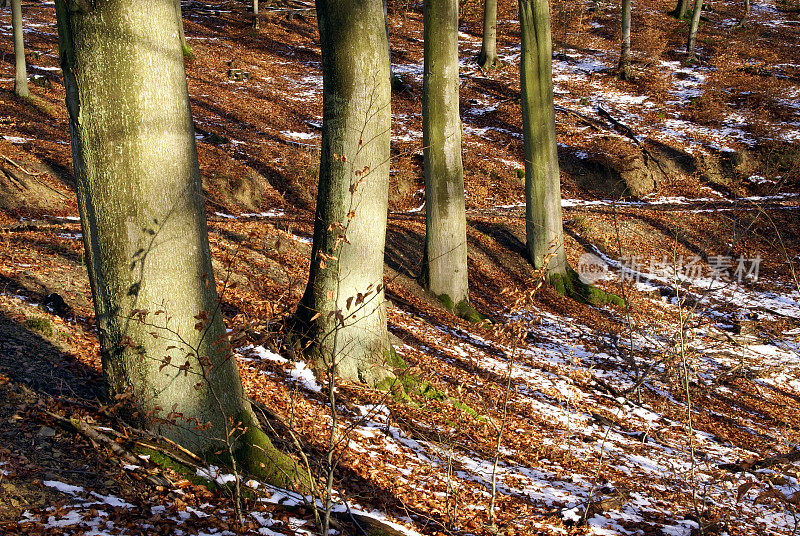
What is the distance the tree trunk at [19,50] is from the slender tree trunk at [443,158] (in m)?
11.8

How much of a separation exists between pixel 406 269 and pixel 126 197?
23.2 feet

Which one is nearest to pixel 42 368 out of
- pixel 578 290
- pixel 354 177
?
pixel 354 177

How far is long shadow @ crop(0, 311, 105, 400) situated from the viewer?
4039 millimetres

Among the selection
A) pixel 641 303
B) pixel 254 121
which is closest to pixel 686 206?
pixel 641 303

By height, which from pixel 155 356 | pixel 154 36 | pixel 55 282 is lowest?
pixel 55 282

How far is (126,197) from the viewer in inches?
132

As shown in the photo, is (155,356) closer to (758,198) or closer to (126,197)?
Result: (126,197)

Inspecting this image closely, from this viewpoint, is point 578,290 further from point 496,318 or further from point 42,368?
point 42,368

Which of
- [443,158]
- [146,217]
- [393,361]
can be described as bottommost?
[393,361]

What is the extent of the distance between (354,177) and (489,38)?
21.1m

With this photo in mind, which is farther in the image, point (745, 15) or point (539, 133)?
point (745, 15)

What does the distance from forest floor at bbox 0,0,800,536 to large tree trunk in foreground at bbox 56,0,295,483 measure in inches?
14.5

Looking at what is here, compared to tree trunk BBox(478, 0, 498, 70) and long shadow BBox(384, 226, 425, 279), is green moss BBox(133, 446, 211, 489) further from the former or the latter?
tree trunk BBox(478, 0, 498, 70)

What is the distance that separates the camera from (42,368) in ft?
13.9
